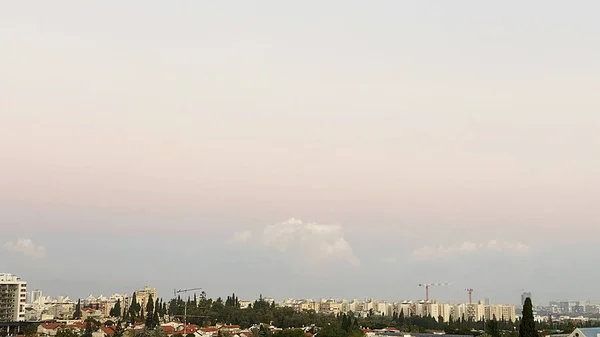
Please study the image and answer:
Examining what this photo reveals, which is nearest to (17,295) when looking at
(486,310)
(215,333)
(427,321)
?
(215,333)

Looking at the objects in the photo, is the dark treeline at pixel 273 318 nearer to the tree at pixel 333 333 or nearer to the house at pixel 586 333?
the tree at pixel 333 333

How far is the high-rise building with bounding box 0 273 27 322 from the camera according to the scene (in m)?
90.0

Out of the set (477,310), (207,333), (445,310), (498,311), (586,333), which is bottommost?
Result: (498,311)

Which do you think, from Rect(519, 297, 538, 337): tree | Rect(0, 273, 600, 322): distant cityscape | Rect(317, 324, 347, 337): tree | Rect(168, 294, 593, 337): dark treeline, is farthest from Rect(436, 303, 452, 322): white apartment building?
Rect(519, 297, 538, 337): tree

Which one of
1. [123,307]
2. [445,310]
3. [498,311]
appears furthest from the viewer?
[498,311]

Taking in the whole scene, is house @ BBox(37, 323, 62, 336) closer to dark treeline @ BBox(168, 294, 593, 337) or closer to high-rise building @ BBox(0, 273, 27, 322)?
dark treeline @ BBox(168, 294, 593, 337)

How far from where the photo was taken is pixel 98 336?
63.8 meters

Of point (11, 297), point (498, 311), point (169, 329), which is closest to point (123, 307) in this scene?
point (11, 297)

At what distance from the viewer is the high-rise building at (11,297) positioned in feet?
295

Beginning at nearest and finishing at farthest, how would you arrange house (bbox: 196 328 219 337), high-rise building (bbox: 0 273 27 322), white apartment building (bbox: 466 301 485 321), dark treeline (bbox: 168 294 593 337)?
house (bbox: 196 328 219 337), dark treeline (bbox: 168 294 593 337), high-rise building (bbox: 0 273 27 322), white apartment building (bbox: 466 301 485 321)

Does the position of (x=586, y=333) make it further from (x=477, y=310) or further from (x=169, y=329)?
(x=477, y=310)

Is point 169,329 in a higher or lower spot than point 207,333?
higher

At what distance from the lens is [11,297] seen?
90625 millimetres

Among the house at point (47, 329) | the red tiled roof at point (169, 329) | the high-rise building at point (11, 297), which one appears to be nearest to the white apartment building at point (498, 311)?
the high-rise building at point (11, 297)
